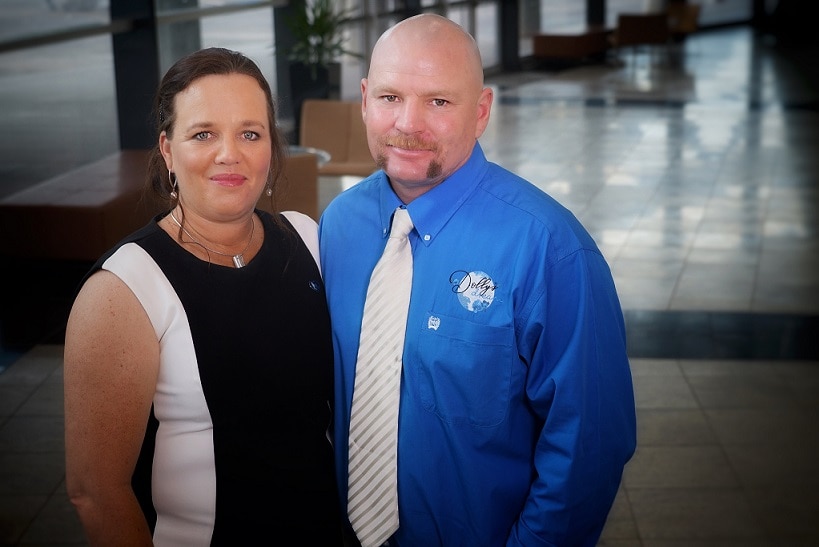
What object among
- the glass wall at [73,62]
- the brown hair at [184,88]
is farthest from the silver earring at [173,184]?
the glass wall at [73,62]

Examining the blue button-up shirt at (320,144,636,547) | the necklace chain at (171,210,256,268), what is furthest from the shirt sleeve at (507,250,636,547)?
the necklace chain at (171,210,256,268)

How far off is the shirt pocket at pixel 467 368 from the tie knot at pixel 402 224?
19 cm

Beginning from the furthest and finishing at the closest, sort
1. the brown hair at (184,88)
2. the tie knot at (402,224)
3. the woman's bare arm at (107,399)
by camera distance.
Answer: the tie knot at (402,224), the brown hair at (184,88), the woman's bare arm at (107,399)

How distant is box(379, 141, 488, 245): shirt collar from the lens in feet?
6.29

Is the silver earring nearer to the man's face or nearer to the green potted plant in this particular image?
the man's face

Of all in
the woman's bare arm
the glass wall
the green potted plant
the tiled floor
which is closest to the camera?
the woman's bare arm

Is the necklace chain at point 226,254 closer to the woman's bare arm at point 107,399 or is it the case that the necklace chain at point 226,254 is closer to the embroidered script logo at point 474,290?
the woman's bare arm at point 107,399

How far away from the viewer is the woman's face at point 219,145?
1736 mm

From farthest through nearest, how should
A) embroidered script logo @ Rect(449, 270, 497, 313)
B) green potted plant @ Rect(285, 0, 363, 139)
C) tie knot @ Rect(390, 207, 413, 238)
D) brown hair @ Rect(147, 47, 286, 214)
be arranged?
green potted plant @ Rect(285, 0, 363, 139) < tie knot @ Rect(390, 207, 413, 238) < embroidered script logo @ Rect(449, 270, 497, 313) < brown hair @ Rect(147, 47, 286, 214)

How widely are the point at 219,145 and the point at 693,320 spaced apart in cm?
426

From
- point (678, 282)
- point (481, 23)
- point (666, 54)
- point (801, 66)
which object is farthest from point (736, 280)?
point (666, 54)

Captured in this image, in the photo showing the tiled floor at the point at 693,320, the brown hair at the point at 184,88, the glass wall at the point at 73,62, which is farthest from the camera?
the glass wall at the point at 73,62

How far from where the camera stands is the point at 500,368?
1846 mm

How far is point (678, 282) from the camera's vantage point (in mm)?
6172
